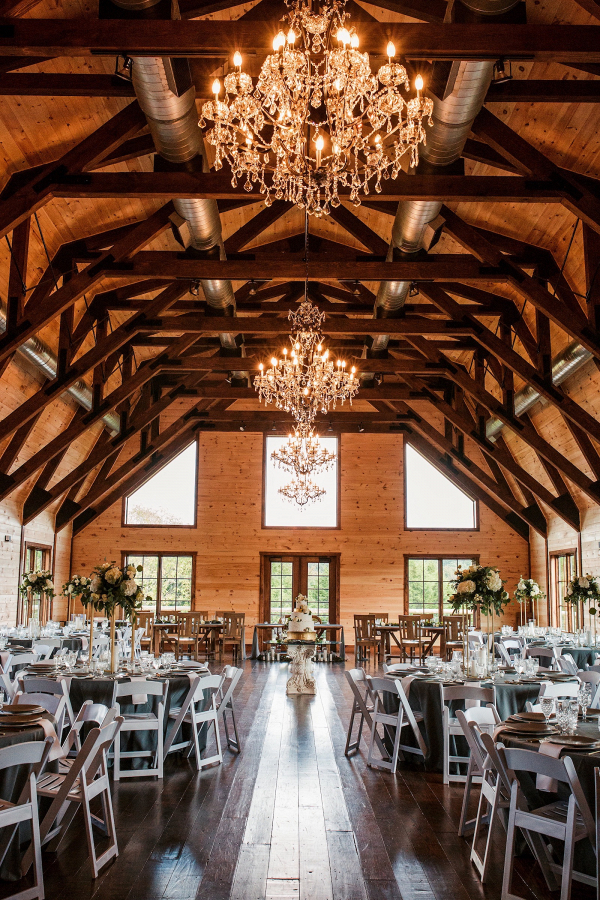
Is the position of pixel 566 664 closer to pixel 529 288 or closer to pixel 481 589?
pixel 481 589

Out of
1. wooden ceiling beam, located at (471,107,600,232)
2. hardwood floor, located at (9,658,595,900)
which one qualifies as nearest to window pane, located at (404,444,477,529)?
hardwood floor, located at (9,658,595,900)

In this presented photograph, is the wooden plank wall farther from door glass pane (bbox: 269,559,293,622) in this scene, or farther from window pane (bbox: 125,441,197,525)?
door glass pane (bbox: 269,559,293,622)

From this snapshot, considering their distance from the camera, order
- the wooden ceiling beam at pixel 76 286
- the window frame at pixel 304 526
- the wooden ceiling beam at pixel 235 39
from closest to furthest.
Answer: the wooden ceiling beam at pixel 235 39 < the wooden ceiling beam at pixel 76 286 < the window frame at pixel 304 526

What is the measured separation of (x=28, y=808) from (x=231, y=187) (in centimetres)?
507

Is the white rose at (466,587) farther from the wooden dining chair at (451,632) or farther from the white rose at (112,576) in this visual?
the wooden dining chair at (451,632)

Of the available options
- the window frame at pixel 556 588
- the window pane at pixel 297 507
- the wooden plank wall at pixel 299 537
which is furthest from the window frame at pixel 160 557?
the window frame at pixel 556 588

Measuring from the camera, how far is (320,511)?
1683cm

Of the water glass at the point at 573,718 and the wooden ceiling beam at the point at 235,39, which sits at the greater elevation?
the wooden ceiling beam at the point at 235,39

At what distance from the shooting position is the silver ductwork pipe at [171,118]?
16.5 feet

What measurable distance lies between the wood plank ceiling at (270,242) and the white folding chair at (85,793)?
13.6ft

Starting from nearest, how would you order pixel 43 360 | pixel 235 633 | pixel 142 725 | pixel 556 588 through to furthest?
pixel 142 725 < pixel 43 360 < pixel 235 633 < pixel 556 588

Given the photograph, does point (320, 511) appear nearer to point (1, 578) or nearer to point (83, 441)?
point (83, 441)

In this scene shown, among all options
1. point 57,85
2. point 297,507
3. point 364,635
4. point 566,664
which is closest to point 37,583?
point 364,635

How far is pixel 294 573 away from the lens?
55.1ft
